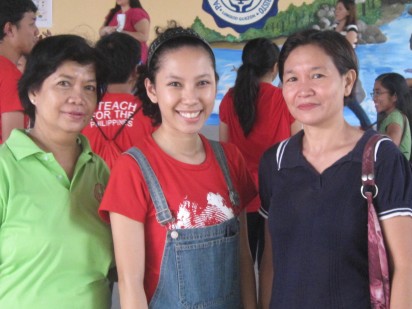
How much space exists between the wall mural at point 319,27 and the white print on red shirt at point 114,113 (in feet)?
5.05

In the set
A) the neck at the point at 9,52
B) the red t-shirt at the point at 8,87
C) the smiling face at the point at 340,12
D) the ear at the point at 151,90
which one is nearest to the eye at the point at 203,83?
the ear at the point at 151,90

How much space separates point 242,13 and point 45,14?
1.50 metres

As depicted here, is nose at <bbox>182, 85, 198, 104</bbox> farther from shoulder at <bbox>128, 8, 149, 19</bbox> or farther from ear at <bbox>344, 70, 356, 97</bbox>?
shoulder at <bbox>128, 8, 149, 19</bbox>

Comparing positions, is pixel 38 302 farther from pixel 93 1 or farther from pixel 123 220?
pixel 93 1

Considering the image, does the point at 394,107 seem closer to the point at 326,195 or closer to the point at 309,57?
the point at 309,57

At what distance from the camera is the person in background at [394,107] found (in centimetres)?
305

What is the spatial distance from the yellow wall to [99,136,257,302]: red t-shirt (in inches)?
102

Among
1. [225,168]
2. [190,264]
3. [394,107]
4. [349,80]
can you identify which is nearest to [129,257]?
[190,264]

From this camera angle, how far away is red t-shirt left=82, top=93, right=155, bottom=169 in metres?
2.09

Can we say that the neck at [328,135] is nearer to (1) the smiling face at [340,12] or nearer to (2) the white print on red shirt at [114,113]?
(2) the white print on red shirt at [114,113]

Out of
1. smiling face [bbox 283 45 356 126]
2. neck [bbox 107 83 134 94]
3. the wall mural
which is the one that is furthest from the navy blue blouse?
the wall mural

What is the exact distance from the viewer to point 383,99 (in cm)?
335

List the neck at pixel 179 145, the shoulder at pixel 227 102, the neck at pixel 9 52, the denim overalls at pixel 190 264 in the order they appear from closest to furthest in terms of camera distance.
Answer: the denim overalls at pixel 190 264 < the neck at pixel 179 145 < the neck at pixel 9 52 < the shoulder at pixel 227 102

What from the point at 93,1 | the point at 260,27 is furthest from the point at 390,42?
the point at 93,1
